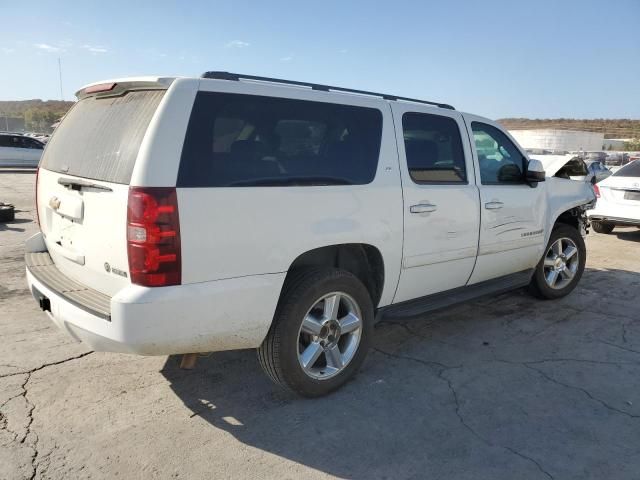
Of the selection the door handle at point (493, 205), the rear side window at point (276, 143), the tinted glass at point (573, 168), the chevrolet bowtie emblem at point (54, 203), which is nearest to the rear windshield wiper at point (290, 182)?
the rear side window at point (276, 143)

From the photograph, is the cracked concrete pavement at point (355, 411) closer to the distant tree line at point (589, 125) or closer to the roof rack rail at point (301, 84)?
the roof rack rail at point (301, 84)

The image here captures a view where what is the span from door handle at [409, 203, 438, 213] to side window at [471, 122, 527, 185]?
32.7 inches

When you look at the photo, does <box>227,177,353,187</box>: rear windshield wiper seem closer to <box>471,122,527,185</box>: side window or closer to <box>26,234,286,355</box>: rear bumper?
<box>26,234,286,355</box>: rear bumper

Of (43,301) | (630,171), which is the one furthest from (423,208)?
(630,171)

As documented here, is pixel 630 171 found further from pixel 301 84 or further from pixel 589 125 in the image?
pixel 589 125

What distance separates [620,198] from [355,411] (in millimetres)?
7603

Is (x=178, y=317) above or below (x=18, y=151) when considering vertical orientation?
above

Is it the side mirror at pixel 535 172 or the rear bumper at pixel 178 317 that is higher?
the side mirror at pixel 535 172

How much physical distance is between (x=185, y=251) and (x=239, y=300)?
0.44 m

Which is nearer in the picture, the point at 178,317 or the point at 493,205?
the point at 178,317

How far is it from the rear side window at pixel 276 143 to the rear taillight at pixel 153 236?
0.48 feet

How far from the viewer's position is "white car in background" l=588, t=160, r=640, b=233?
336 inches

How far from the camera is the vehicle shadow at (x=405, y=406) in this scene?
9.14 ft

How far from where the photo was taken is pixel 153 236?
254cm
